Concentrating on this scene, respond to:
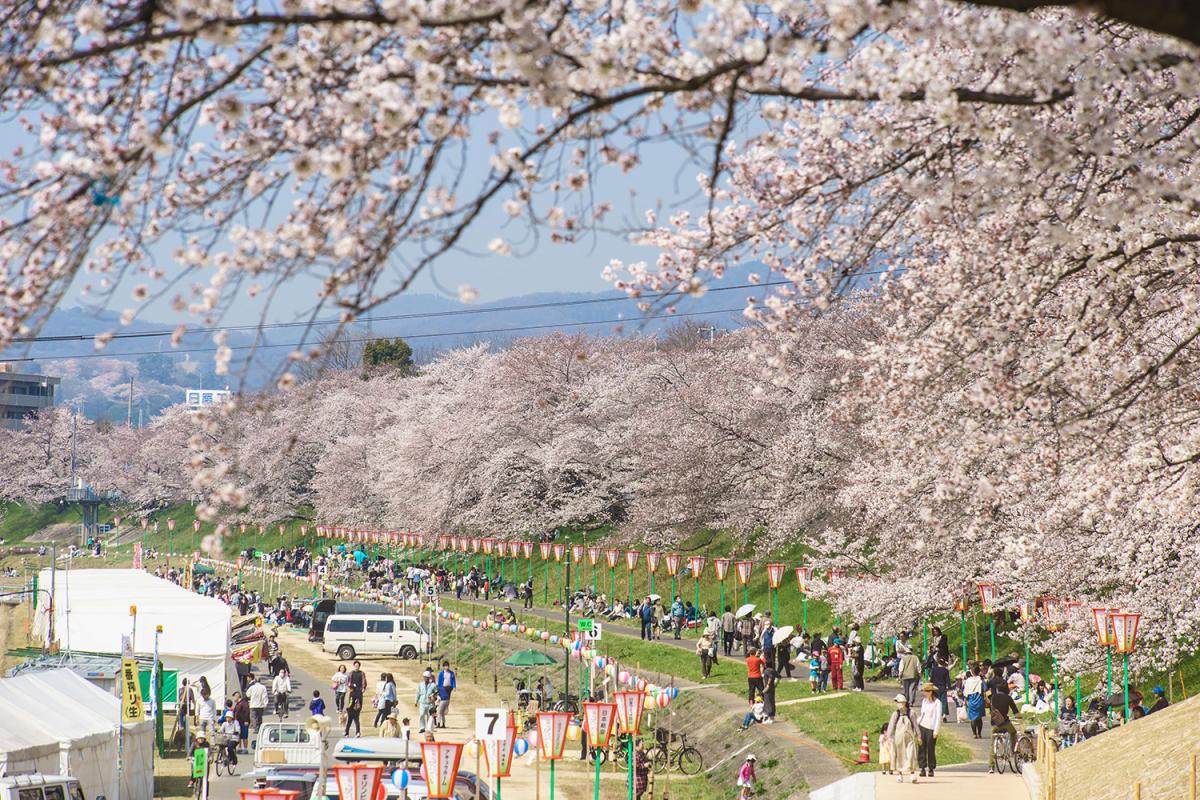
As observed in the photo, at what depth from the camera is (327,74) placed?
615 centimetres

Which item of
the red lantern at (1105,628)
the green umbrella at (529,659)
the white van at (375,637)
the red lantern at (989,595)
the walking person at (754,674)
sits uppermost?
the red lantern at (1105,628)

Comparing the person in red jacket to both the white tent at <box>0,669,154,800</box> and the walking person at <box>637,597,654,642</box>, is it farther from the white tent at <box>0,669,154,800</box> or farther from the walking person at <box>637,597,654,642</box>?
the white tent at <box>0,669,154,800</box>

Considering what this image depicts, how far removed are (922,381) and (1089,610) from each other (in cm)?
1196

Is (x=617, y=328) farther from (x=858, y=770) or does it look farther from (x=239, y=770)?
(x=239, y=770)

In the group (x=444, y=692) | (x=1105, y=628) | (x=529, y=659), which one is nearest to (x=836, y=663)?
(x=529, y=659)

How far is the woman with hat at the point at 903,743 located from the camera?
16.2 m

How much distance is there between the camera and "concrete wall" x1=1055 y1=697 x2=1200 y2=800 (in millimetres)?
12516

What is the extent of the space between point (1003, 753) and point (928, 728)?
74.2 inches

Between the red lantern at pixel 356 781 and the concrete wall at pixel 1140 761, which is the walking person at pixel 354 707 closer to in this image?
the red lantern at pixel 356 781

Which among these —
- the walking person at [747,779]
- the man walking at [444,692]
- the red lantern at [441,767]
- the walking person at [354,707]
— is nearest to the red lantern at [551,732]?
the walking person at [747,779]

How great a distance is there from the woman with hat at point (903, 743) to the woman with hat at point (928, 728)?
20cm

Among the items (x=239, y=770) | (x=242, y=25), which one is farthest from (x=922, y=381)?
(x=239, y=770)

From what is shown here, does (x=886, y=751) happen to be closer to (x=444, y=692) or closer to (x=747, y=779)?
(x=747, y=779)

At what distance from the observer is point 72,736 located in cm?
1905
